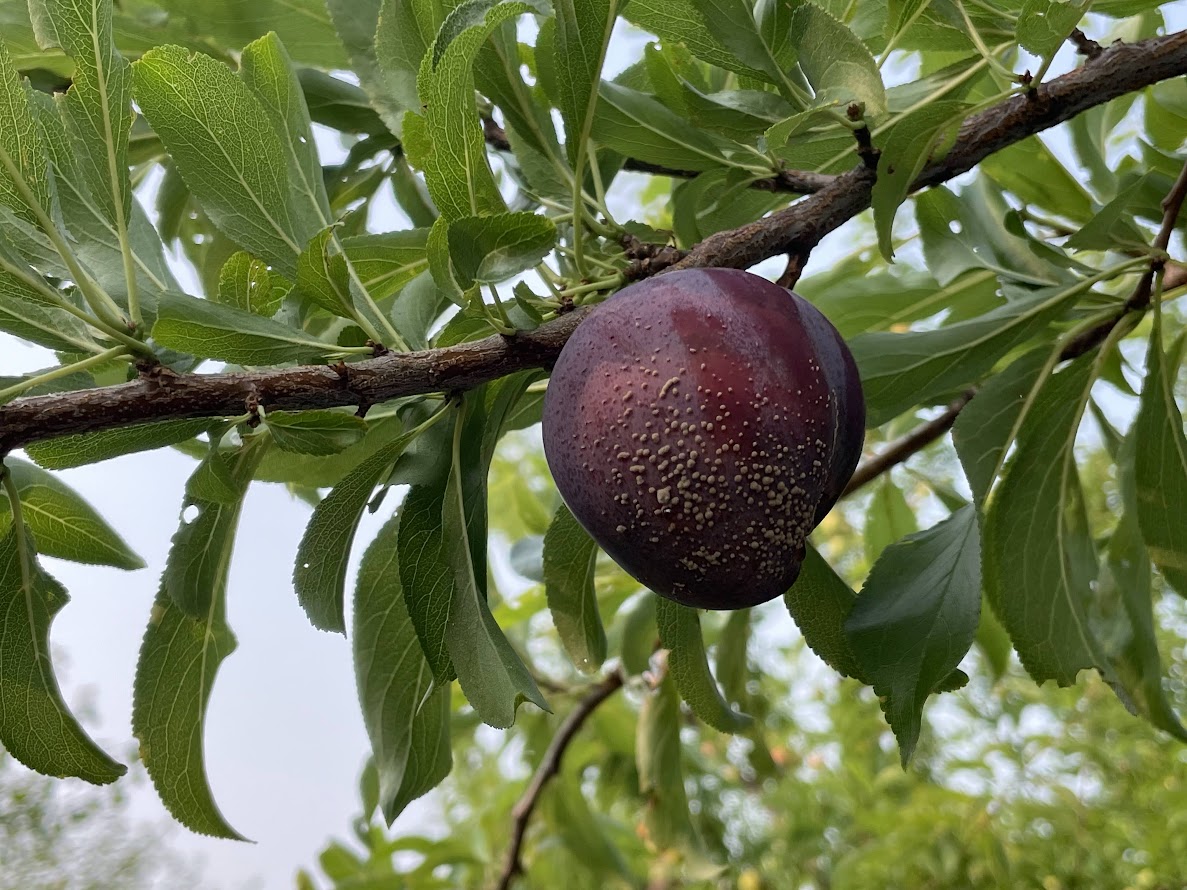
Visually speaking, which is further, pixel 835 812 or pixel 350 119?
pixel 835 812

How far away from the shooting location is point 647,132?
0.67 metres

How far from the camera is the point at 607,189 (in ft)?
2.59

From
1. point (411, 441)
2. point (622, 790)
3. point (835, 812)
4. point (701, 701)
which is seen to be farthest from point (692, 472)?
point (835, 812)

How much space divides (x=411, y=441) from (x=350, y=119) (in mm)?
374

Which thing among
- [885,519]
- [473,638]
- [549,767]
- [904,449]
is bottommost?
[549,767]

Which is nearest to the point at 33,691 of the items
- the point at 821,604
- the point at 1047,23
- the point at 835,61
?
the point at 821,604

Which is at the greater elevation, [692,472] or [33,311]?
[33,311]

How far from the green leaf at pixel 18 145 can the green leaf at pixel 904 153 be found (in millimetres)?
432

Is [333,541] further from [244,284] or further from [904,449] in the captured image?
[904,449]

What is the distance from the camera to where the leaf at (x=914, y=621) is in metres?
0.61

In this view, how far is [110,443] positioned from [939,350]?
1.69ft

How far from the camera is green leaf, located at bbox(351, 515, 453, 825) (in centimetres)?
73

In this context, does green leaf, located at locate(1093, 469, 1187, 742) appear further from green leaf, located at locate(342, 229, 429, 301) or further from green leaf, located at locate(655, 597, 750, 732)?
green leaf, located at locate(342, 229, 429, 301)

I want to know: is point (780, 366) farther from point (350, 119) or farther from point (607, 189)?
point (350, 119)
